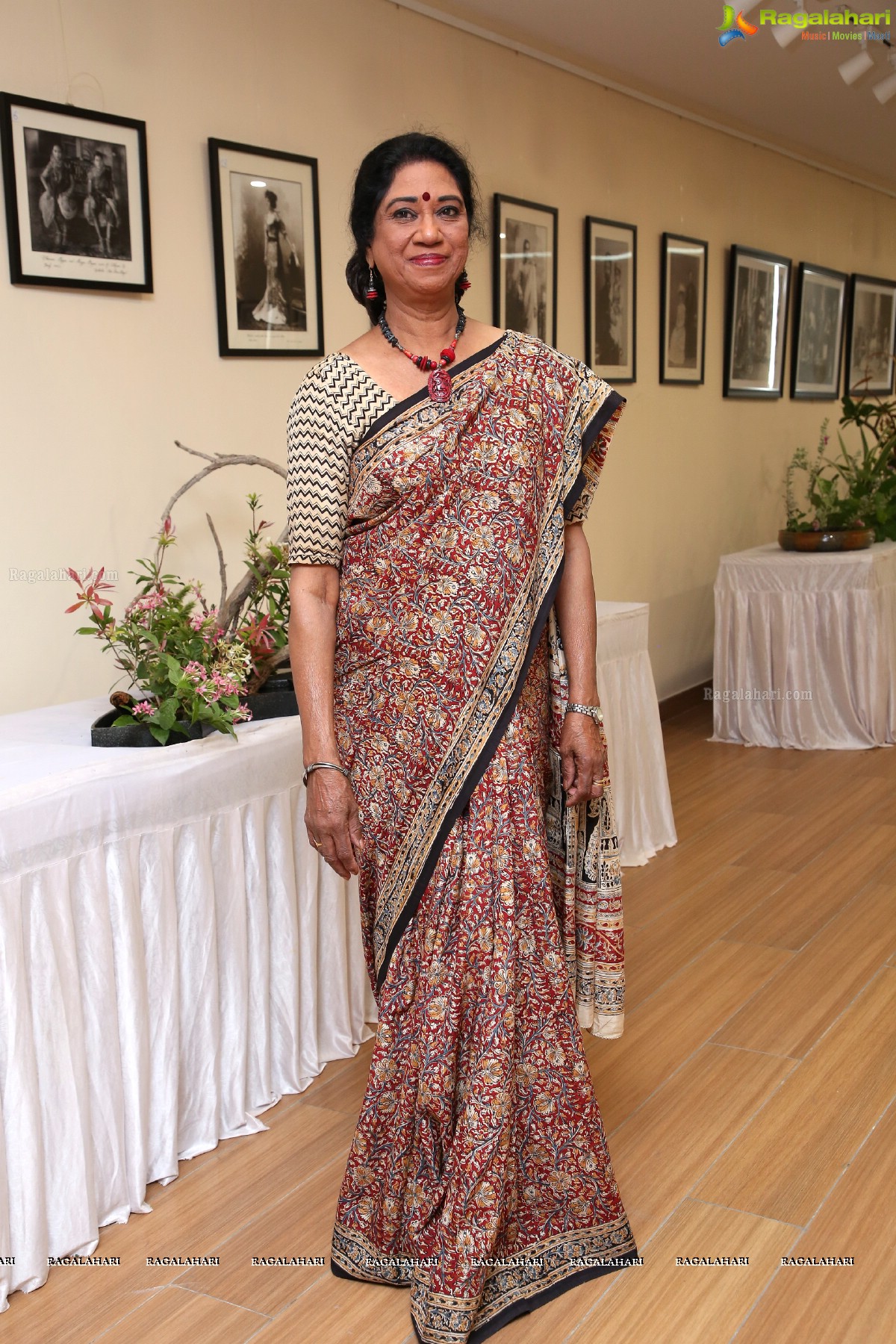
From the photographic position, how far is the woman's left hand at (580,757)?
2.02 m

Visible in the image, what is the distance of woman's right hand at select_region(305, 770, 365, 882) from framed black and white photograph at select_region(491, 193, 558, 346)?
3.18m

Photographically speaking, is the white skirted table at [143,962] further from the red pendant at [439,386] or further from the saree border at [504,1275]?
the red pendant at [439,386]

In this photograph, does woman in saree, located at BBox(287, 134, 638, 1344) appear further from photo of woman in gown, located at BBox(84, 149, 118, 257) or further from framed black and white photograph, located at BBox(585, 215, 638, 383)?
framed black and white photograph, located at BBox(585, 215, 638, 383)

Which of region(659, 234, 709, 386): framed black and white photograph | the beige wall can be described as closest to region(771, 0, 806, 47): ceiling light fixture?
the beige wall

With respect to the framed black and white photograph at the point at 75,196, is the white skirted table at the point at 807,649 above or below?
below

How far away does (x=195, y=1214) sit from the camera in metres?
2.22

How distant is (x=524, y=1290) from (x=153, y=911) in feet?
3.01

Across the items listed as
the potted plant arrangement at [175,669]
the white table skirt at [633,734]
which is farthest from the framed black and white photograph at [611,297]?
the potted plant arrangement at [175,669]

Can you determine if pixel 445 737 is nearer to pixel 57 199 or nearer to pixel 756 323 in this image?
pixel 57 199

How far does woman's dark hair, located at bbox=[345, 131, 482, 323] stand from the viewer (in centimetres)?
184

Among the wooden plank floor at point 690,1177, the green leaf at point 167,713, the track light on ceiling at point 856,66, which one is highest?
the track light on ceiling at point 856,66

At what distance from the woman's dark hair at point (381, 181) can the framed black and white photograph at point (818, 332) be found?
5790 millimetres

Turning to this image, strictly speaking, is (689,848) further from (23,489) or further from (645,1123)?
(23,489)

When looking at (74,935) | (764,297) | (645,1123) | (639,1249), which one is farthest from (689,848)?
(764,297)
